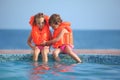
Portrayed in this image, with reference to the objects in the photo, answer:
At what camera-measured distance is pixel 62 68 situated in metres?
7.40

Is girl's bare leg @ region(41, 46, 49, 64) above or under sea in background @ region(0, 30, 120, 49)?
under

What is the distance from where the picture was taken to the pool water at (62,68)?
6.60 m

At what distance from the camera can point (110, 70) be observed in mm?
7406

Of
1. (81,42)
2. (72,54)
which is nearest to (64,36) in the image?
(72,54)

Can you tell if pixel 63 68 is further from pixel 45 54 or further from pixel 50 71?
pixel 45 54

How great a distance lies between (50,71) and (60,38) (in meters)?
1.27

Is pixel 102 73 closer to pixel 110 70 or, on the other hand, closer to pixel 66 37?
pixel 110 70

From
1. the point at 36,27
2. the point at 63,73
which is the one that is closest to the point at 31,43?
the point at 36,27

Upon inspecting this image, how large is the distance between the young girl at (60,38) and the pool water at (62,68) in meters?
0.16

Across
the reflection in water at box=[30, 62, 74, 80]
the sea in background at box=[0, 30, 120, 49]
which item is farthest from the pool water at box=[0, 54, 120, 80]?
the sea in background at box=[0, 30, 120, 49]

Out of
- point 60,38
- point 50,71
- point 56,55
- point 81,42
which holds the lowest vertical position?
point 50,71

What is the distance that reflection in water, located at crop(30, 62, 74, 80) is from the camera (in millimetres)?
6562

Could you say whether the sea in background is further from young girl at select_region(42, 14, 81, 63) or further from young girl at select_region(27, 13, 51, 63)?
young girl at select_region(42, 14, 81, 63)

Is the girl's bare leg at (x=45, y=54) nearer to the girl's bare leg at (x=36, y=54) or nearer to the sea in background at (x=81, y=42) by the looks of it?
the girl's bare leg at (x=36, y=54)
